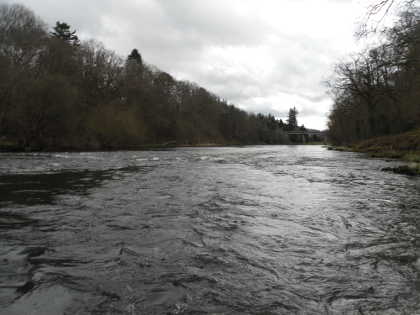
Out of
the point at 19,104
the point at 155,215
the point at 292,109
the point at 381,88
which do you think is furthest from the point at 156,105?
the point at 292,109

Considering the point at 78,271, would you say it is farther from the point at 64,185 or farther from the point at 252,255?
the point at 64,185

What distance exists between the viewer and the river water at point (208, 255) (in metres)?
2.93

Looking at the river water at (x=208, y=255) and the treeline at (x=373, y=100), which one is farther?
the treeline at (x=373, y=100)

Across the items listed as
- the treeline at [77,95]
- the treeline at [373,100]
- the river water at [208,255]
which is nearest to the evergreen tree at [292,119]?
the treeline at [77,95]

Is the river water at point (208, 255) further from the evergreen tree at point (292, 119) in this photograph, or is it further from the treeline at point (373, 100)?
the evergreen tree at point (292, 119)

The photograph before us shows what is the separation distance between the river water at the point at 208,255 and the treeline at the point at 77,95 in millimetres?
29125

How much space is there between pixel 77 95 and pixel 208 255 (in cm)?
3963

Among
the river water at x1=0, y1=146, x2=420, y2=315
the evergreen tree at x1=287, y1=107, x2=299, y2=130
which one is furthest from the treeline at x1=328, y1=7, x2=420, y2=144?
the evergreen tree at x1=287, y1=107, x2=299, y2=130

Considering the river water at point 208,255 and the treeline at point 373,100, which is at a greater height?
the treeline at point 373,100

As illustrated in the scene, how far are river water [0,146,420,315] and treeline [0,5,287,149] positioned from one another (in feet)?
95.6

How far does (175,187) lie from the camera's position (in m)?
9.90

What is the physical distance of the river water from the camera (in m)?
2.93

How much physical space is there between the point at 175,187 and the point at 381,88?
127 ft

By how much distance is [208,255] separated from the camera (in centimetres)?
416
